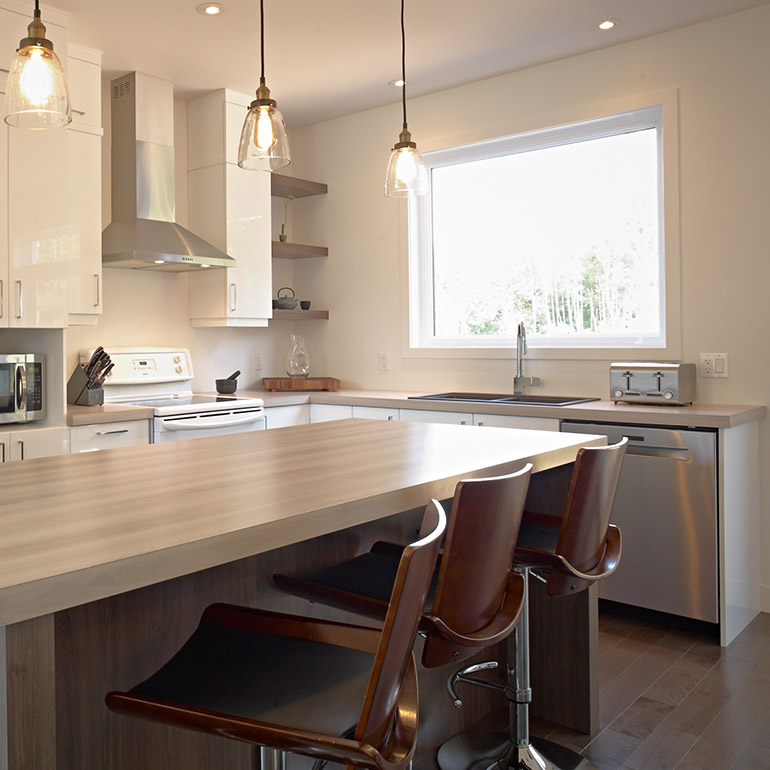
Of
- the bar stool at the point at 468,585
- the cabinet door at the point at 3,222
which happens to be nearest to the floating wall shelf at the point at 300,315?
A: the cabinet door at the point at 3,222

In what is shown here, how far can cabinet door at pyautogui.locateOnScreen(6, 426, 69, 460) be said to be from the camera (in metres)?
3.16

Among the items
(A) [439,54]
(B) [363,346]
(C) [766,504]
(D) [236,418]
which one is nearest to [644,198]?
(A) [439,54]

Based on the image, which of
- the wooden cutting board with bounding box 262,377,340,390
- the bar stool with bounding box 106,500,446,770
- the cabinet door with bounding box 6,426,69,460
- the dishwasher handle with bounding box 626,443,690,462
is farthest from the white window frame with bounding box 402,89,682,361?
the bar stool with bounding box 106,500,446,770

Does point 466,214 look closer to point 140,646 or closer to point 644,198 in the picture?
point 644,198

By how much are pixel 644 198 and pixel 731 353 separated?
902 millimetres

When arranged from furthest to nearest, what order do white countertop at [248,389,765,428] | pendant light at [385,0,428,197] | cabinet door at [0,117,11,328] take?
1. cabinet door at [0,117,11,328]
2. white countertop at [248,389,765,428]
3. pendant light at [385,0,428,197]

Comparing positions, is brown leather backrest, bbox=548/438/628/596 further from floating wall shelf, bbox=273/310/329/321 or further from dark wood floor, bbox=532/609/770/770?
floating wall shelf, bbox=273/310/329/321

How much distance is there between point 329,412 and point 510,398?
1056 millimetres

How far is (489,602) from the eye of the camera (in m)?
1.47

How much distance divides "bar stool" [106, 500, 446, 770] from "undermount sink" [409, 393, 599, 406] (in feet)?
7.77

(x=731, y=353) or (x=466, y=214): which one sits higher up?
(x=466, y=214)

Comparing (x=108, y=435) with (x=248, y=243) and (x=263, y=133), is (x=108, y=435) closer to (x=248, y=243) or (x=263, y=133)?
(x=248, y=243)

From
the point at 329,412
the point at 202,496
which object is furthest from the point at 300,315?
the point at 202,496

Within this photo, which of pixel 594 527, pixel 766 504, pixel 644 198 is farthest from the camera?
pixel 644 198
